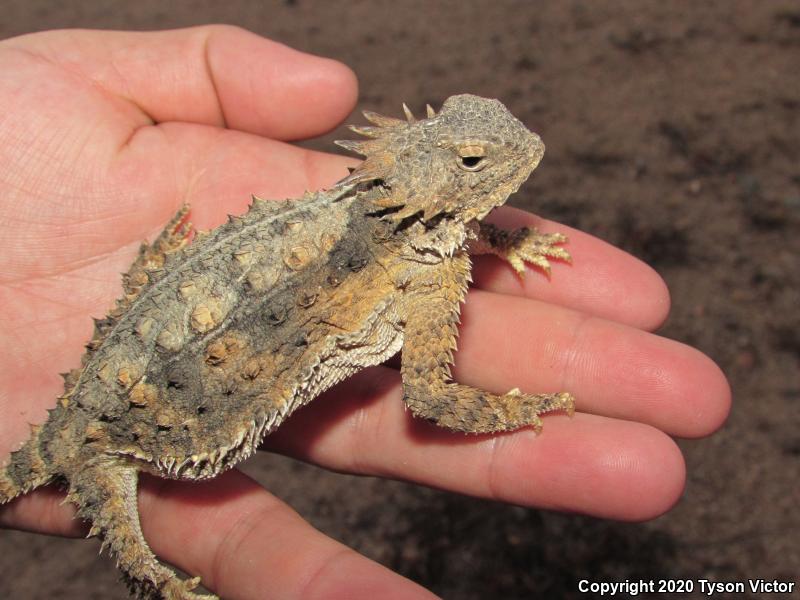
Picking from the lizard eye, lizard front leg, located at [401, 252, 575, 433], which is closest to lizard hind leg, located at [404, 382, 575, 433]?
lizard front leg, located at [401, 252, 575, 433]

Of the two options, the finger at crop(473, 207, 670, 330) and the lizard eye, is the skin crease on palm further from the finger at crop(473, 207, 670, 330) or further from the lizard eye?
the lizard eye

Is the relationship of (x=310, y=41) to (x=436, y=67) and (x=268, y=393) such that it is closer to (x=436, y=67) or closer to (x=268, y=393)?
(x=436, y=67)

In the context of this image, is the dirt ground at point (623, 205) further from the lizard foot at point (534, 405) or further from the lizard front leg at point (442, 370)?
the lizard front leg at point (442, 370)

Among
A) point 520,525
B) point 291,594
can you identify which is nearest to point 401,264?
point 291,594

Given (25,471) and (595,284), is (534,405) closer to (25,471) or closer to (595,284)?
(595,284)

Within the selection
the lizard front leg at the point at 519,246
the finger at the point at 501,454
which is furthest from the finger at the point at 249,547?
the lizard front leg at the point at 519,246

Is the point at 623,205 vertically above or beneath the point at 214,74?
beneath

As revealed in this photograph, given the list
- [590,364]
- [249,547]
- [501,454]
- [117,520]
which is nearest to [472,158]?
[590,364]
